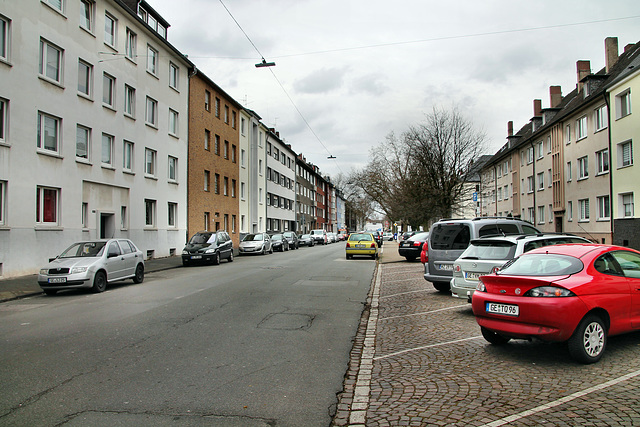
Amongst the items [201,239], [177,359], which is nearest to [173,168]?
[201,239]

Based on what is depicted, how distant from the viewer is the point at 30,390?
4617 millimetres

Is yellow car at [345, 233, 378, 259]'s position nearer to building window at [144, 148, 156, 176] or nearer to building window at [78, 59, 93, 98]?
building window at [144, 148, 156, 176]

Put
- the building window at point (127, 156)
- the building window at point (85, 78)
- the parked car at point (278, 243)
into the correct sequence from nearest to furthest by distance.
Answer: the building window at point (85, 78) → the building window at point (127, 156) → the parked car at point (278, 243)

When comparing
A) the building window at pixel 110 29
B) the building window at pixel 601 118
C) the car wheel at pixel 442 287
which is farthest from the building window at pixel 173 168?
the building window at pixel 601 118

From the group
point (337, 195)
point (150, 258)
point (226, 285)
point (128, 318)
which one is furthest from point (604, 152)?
point (337, 195)

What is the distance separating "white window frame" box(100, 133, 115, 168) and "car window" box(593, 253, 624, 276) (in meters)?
20.9

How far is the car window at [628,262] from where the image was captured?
6223 mm

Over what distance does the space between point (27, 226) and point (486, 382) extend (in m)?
17.1

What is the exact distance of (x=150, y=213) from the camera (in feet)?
87.6

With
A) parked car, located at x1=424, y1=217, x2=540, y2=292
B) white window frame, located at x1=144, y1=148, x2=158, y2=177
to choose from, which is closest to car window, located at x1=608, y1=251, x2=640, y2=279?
parked car, located at x1=424, y1=217, x2=540, y2=292

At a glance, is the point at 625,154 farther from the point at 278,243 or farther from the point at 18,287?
the point at 18,287

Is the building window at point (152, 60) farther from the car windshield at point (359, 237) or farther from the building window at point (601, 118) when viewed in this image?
the building window at point (601, 118)

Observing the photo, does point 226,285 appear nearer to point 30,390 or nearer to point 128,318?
point 128,318

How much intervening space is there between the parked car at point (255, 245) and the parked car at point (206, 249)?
6.63m
